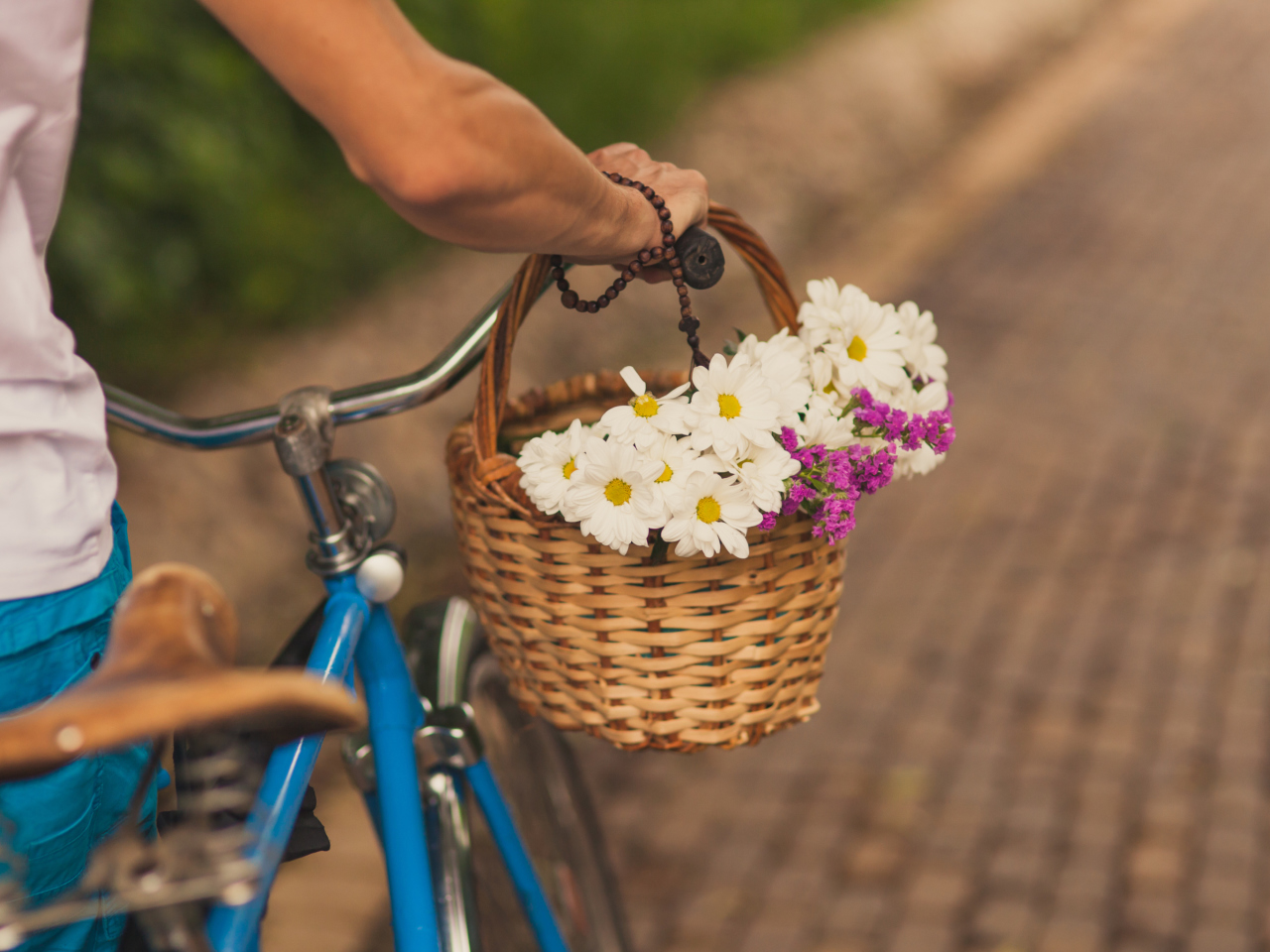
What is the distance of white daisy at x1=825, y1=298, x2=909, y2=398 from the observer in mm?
1207

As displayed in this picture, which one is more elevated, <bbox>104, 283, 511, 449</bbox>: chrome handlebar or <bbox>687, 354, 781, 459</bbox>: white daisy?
<bbox>104, 283, 511, 449</bbox>: chrome handlebar

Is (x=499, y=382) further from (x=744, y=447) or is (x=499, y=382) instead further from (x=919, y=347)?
(x=919, y=347)

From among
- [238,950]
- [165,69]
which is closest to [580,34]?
[165,69]

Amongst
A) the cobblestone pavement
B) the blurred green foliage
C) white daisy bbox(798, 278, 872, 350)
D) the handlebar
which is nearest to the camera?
white daisy bbox(798, 278, 872, 350)

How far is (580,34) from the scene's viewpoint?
18.1 feet

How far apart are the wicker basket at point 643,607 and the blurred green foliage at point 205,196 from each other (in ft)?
8.65

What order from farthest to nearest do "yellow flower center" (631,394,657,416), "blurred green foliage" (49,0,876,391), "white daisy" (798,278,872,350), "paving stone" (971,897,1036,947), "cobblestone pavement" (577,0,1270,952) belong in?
"blurred green foliage" (49,0,876,391)
"cobblestone pavement" (577,0,1270,952)
"paving stone" (971,897,1036,947)
"white daisy" (798,278,872,350)
"yellow flower center" (631,394,657,416)

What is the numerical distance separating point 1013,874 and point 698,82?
5184 mm

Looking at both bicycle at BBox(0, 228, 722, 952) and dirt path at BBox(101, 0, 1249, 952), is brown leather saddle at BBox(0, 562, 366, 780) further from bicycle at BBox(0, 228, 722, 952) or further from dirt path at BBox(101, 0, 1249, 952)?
dirt path at BBox(101, 0, 1249, 952)

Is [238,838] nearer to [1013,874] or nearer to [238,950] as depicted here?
[238,950]

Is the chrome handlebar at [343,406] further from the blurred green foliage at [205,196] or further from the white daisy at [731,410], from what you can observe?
the blurred green foliage at [205,196]

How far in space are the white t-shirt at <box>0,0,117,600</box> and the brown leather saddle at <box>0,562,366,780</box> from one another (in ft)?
0.76

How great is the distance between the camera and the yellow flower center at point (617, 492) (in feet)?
3.58

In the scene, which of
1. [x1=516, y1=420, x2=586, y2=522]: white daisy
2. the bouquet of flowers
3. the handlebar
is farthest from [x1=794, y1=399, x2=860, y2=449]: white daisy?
the handlebar
